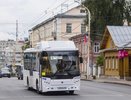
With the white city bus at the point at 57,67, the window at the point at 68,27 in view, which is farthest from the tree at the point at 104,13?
the white city bus at the point at 57,67

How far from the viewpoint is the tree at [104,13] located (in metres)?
73.6

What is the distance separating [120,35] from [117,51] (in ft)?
9.37

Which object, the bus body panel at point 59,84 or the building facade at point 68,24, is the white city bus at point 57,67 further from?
the building facade at point 68,24

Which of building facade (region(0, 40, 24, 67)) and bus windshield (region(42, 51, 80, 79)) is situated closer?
bus windshield (region(42, 51, 80, 79))

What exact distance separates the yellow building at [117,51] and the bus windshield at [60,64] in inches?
1184

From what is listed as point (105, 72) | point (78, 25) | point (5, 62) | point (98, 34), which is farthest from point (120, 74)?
point (5, 62)

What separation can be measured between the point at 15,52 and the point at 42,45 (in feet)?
409

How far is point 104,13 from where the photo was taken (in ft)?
244

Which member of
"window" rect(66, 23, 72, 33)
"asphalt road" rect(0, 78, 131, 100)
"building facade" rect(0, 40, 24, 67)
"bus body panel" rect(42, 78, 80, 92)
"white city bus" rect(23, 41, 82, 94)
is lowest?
"asphalt road" rect(0, 78, 131, 100)

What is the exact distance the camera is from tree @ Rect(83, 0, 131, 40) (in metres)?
73.6

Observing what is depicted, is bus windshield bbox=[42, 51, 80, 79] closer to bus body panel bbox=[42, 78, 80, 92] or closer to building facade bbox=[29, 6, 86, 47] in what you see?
bus body panel bbox=[42, 78, 80, 92]

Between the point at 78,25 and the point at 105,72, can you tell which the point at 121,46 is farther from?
the point at 78,25

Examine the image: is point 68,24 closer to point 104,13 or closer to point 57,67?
point 104,13

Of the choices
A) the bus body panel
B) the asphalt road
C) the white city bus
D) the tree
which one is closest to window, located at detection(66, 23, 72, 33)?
the tree
